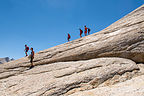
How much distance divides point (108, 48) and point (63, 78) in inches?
304

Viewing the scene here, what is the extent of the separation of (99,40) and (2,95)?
46.7ft

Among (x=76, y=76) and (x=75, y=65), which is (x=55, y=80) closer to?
(x=76, y=76)

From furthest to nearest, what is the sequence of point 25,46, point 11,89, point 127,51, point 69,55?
point 25,46, point 69,55, point 127,51, point 11,89

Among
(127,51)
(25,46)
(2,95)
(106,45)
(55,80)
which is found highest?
(25,46)

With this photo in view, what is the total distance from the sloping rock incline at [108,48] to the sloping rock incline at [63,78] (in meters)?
1.68

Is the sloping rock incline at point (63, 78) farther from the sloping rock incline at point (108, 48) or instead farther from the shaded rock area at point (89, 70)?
the sloping rock incline at point (108, 48)

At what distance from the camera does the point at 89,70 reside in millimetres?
13156

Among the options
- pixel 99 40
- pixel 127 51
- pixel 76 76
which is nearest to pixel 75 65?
pixel 76 76

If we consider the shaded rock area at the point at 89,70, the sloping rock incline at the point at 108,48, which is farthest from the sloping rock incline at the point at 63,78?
the sloping rock incline at the point at 108,48

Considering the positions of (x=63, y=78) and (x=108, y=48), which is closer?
(x=63, y=78)

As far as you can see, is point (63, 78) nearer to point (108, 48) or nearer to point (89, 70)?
point (89, 70)

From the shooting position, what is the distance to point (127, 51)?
15.1 m

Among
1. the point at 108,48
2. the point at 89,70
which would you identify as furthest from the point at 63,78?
the point at 108,48

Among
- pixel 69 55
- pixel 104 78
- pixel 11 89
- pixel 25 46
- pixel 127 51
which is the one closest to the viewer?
pixel 104 78
